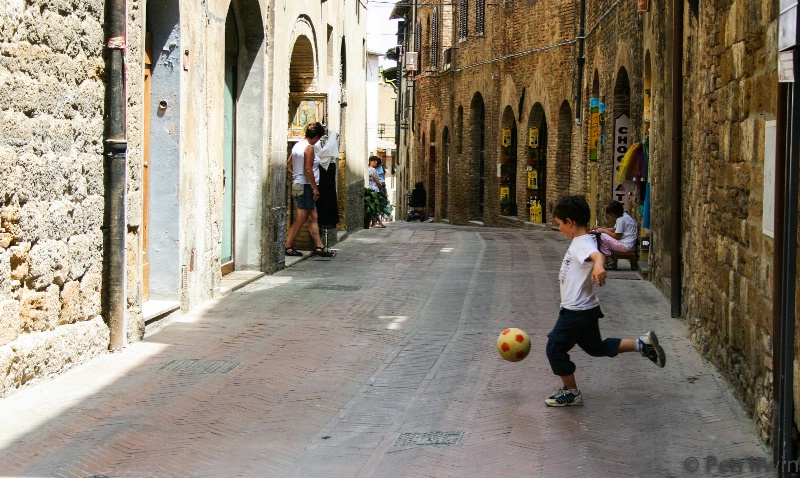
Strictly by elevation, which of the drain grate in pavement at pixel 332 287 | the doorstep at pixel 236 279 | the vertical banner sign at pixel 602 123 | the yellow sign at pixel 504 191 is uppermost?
the vertical banner sign at pixel 602 123

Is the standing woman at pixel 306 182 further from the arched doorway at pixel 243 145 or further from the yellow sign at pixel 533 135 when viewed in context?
the yellow sign at pixel 533 135

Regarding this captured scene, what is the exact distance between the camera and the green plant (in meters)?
23.0

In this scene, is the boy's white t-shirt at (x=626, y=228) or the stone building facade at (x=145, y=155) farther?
the boy's white t-shirt at (x=626, y=228)

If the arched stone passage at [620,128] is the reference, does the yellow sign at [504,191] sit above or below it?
below

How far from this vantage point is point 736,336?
6.80m

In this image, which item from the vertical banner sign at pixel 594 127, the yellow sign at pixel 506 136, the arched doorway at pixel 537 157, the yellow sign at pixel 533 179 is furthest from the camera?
the yellow sign at pixel 506 136

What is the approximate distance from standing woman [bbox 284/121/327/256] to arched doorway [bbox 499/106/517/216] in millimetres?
16018

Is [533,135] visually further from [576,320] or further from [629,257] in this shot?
[576,320]

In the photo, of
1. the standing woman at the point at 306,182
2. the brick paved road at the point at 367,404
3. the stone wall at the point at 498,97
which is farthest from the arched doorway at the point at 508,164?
the brick paved road at the point at 367,404

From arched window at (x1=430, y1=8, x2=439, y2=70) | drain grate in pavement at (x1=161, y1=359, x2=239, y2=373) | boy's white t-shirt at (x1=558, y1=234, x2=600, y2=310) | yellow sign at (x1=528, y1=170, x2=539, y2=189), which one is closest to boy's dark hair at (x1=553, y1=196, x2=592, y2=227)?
boy's white t-shirt at (x1=558, y1=234, x2=600, y2=310)

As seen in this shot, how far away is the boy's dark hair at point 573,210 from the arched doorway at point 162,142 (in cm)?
408

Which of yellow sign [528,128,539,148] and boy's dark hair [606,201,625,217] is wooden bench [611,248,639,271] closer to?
boy's dark hair [606,201,625,217]

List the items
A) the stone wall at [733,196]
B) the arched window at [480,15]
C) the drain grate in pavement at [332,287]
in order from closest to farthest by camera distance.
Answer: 1. the stone wall at [733,196]
2. the drain grate in pavement at [332,287]
3. the arched window at [480,15]

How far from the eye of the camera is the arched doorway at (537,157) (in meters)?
27.6
